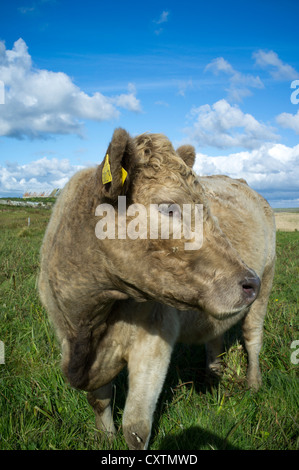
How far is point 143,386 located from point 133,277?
1.07 meters

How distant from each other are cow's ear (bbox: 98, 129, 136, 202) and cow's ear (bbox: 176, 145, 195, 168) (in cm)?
107

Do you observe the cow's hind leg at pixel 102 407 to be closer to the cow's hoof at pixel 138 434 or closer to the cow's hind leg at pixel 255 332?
the cow's hoof at pixel 138 434

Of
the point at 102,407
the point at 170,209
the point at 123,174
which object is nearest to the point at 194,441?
the point at 102,407

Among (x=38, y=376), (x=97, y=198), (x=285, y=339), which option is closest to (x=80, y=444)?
(x=38, y=376)

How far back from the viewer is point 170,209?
238 cm

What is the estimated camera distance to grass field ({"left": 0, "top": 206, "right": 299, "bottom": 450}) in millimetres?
3113

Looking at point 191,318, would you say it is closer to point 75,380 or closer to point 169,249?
point 75,380

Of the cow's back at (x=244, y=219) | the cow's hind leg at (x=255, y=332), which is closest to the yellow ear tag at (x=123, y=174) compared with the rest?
the cow's back at (x=244, y=219)

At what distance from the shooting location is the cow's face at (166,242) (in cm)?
234

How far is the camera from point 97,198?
260cm

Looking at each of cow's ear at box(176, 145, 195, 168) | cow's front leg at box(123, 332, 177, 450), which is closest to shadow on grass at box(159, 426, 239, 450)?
cow's front leg at box(123, 332, 177, 450)

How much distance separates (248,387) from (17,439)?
2.52 metres

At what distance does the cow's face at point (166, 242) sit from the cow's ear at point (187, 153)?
97cm

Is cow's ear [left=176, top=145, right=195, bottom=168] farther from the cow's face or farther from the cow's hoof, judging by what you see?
the cow's hoof
